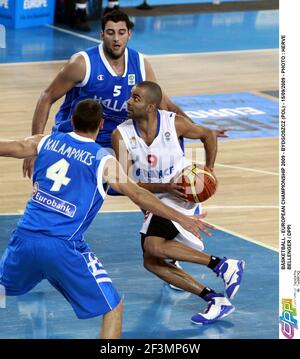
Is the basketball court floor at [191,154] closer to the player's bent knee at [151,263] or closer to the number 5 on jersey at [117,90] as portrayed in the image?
the player's bent knee at [151,263]

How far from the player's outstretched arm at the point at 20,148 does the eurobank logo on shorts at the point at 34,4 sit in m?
14.9

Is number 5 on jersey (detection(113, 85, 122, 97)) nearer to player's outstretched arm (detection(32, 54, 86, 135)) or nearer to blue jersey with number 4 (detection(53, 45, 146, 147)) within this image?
blue jersey with number 4 (detection(53, 45, 146, 147))

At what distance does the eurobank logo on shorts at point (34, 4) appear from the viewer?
2320 centimetres

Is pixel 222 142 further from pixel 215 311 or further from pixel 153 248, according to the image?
pixel 215 311

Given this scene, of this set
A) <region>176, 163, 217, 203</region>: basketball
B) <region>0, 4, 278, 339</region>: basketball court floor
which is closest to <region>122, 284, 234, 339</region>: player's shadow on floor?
<region>0, 4, 278, 339</region>: basketball court floor

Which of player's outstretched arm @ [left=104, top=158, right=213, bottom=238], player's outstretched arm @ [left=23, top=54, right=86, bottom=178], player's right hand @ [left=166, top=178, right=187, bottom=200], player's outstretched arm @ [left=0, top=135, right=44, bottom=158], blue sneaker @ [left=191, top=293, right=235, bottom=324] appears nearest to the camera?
player's outstretched arm @ [left=104, top=158, right=213, bottom=238]

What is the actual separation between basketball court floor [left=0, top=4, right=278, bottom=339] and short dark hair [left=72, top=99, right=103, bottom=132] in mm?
1804

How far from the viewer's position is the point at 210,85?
748 inches

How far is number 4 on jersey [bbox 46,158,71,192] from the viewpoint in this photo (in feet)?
27.5

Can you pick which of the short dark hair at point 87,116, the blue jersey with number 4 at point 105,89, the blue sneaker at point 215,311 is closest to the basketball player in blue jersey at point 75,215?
the short dark hair at point 87,116

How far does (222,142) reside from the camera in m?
15.6

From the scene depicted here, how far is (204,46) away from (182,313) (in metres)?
13.1
